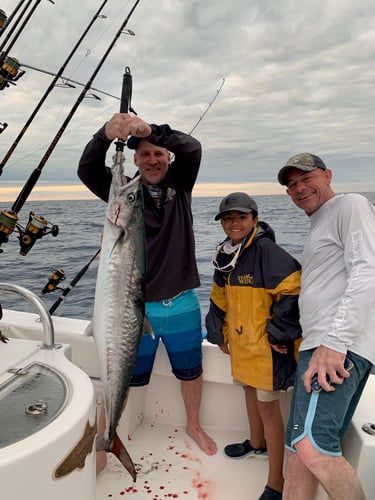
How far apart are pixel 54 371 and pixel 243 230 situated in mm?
1252

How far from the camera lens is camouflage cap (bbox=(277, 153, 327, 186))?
194cm

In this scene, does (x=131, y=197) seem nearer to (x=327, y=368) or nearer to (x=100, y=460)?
(x=327, y=368)

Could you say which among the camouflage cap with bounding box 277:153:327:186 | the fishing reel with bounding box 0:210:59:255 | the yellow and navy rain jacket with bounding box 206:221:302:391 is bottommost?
the fishing reel with bounding box 0:210:59:255

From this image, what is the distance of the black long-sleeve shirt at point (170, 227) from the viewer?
2.36 meters

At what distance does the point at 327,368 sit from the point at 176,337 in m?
1.10

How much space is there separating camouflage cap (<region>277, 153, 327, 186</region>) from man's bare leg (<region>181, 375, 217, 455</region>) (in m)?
1.48

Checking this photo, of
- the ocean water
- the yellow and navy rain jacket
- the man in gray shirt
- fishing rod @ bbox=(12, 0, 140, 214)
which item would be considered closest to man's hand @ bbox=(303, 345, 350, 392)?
the man in gray shirt

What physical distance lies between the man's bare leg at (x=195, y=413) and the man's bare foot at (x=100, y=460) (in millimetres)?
606

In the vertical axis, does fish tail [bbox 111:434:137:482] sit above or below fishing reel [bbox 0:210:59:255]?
below

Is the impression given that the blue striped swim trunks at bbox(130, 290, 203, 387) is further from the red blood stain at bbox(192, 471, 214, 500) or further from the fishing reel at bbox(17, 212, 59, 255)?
the fishing reel at bbox(17, 212, 59, 255)

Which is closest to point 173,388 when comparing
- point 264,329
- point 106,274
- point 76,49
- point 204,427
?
point 204,427

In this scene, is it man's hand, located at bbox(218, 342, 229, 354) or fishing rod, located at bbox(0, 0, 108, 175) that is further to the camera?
fishing rod, located at bbox(0, 0, 108, 175)

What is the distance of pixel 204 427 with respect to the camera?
9.57 feet

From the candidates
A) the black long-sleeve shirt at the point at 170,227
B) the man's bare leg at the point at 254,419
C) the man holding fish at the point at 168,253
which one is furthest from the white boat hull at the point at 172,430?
the black long-sleeve shirt at the point at 170,227
